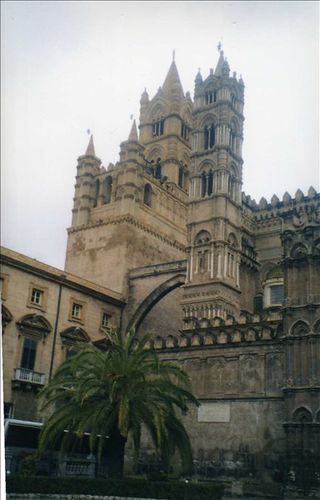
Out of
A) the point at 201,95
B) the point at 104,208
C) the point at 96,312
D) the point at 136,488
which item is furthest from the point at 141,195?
the point at 136,488

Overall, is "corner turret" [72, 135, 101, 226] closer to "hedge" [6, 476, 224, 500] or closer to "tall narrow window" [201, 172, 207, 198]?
"tall narrow window" [201, 172, 207, 198]

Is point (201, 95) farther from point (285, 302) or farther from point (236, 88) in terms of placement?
point (285, 302)

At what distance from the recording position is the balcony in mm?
36969

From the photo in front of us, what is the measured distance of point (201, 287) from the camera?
48.4 m

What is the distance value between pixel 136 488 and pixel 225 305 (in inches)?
1042

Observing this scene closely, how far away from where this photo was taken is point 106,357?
85.7 ft

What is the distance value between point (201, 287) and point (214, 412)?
17.5m

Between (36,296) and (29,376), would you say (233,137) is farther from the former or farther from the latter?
(29,376)

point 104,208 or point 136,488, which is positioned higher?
point 104,208

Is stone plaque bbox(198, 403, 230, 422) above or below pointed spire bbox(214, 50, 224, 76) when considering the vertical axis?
below

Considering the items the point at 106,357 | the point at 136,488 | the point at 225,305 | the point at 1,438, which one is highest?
the point at 225,305

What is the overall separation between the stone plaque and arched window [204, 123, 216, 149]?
94.9 feet

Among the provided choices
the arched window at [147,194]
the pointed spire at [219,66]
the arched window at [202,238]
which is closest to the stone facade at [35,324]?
the arched window at [202,238]

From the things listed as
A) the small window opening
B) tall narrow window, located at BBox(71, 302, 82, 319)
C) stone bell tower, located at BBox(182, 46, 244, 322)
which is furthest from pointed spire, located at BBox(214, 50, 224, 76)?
tall narrow window, located at BBox(71, 302, 82, 319)
